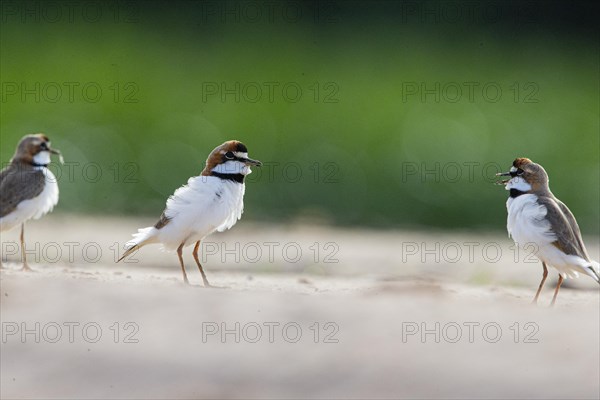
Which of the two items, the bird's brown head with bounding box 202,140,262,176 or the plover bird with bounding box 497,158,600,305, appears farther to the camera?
the bird's brown head with bounding box 202,140,262,176

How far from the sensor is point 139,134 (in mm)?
16250

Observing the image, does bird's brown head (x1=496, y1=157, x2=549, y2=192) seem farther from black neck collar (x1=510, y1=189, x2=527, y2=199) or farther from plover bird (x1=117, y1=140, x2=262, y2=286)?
plover bird (x1=117, y1=140, x2=262, y2=286)

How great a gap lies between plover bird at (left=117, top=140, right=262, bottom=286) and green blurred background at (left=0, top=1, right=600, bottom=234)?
5205 millimetres

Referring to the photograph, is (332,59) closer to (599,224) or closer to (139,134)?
(139,134)

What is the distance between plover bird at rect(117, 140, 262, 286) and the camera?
23.9ft

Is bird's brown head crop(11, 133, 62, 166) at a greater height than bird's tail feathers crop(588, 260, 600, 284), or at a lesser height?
greater

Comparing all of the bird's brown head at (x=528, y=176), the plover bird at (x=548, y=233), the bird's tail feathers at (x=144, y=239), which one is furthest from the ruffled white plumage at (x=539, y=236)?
the bird's tail feathers at (x=144, y=239)

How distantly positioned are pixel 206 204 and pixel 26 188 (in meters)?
1.38

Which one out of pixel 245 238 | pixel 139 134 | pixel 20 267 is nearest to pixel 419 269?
pixel 245 238

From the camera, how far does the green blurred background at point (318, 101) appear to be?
14328 mm

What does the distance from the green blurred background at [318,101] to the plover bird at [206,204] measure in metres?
5.21

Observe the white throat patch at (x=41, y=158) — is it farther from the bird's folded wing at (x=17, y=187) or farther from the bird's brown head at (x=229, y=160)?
the bird's brown head at (x=229, y=160)

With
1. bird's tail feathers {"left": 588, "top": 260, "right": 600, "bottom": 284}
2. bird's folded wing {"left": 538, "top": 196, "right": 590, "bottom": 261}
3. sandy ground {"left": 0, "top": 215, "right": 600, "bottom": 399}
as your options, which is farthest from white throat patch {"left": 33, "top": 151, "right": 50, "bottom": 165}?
bird's tail feathers {"left": 588, "top": 260, "right": 600, "bottom": 284}

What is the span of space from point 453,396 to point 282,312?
119 cm
